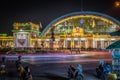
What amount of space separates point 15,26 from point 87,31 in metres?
23.6

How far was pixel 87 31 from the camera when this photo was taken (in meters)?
90.9

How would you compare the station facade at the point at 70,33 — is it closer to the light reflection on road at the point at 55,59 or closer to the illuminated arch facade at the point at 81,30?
the illuminated arch facade at the point at 81,30

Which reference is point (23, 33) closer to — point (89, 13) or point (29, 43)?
point (29, 43)

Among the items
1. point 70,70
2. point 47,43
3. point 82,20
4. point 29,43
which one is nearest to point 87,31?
point 82,20

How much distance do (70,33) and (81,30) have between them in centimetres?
383

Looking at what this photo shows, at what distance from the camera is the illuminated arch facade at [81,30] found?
3317 inches

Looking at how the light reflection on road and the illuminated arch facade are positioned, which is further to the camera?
the illuminated arch facade

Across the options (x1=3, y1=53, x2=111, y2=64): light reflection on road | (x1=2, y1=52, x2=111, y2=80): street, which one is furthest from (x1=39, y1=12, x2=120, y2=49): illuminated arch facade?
(x1=2, y1=52, x2=111, y2=80): street

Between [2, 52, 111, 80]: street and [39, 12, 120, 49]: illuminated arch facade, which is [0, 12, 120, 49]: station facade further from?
[2, 52, 111, 80]: street

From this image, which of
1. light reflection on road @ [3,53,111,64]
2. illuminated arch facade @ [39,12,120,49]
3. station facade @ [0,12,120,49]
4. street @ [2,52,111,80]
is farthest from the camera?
illuminated arch facade @ [39,12,120,49]

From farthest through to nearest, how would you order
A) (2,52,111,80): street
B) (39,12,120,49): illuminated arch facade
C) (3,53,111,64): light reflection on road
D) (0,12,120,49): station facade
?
(39,12,120,49): illuminated arch facade, (0,12,120,49): station facade, (3,53,111,64): light reflection on road, (2,52,111,80): street

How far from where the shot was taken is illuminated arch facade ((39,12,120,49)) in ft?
276

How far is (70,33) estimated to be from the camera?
88.8 m

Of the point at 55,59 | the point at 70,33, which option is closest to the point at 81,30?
the point at 70,33
